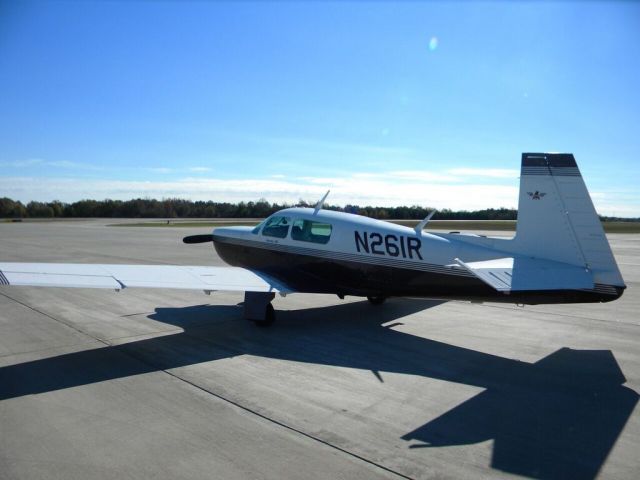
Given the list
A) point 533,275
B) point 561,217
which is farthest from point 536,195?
point 533,275

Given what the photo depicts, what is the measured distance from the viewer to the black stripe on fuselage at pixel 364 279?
21.2ft

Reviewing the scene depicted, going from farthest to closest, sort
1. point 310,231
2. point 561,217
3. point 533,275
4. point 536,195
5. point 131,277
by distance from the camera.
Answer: point 310,231 → point 131,277 → point 536,195 → point 561,217 → point 533,275

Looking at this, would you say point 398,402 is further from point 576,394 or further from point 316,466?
point 576,394

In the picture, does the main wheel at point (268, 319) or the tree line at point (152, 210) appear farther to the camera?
the tree line at point (152, 210)

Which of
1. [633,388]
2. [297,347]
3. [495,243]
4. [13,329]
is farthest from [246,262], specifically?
[633,388]

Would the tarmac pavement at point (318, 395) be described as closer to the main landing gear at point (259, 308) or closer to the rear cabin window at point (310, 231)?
the main landing gear at point (259, 308)

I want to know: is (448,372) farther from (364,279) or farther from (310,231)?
(310,231)

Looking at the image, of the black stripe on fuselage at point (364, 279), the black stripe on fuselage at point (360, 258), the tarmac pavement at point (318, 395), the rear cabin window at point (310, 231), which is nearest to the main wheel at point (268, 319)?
the tarmac pavement at point (318, 395)

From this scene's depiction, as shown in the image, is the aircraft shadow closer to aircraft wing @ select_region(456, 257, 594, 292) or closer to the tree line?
aircraft wing @ select_region(456, 257, 594, 292)

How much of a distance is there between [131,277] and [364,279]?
4.10m

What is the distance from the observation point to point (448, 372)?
19.3 feet

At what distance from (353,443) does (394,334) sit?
395 cm

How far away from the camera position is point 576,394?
512cm

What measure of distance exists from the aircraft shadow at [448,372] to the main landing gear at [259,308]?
9.3 inches
